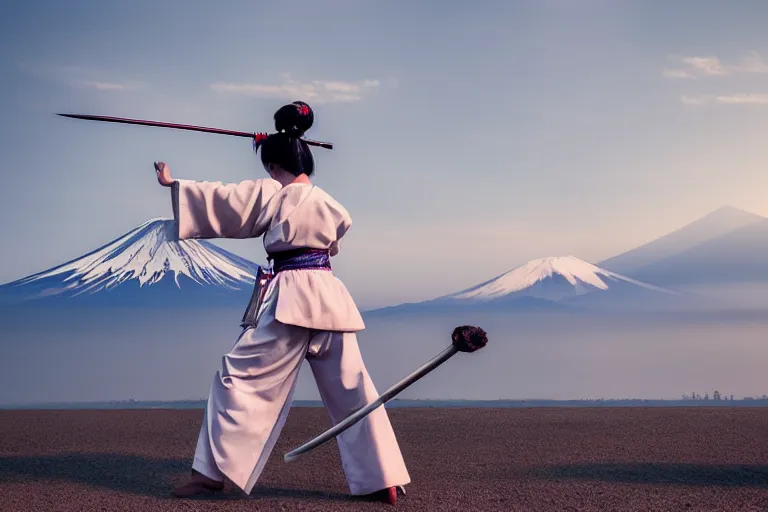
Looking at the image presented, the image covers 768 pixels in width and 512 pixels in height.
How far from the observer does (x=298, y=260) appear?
4887 mm

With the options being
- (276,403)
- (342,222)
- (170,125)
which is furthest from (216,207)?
(276,403)

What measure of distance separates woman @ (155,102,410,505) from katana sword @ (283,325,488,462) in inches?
10.0

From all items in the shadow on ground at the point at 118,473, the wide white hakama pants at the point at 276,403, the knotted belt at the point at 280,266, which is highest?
the knotted belt at the point at 280,266

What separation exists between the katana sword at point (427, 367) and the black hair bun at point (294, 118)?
165 cm

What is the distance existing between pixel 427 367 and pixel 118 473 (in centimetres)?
263

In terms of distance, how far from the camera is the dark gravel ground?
4.76 m

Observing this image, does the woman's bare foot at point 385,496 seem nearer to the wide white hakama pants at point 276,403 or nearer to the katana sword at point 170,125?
the wide white hakama pants at point 276,403

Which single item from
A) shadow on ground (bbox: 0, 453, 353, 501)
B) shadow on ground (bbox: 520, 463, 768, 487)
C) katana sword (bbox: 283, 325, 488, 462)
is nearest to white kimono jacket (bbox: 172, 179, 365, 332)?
katana sword (bbox: 283, 325, 488, 462)

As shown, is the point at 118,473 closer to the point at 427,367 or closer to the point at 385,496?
the point at 385,496

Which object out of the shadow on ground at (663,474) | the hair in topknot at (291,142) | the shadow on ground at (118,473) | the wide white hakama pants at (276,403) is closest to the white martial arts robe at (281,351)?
the wide white hakama pants at (276,403)

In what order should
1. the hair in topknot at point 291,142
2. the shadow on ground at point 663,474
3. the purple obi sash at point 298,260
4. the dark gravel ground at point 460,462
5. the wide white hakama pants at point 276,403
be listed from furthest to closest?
the shadow on ground at point 663,474, the hair in topknot at point 291,142, the purple obi sash at point 298,260, the dark gravel ground at point 460,462, the wide white hakama pants at point 276,403

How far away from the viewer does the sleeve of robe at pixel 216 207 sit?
4.81 m

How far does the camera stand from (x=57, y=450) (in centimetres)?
700

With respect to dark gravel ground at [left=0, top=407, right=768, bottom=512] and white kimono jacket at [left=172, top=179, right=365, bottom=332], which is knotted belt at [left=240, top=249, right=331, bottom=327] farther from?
dark gravel ground at [left=0, top=407, right=768, bottom=512]
